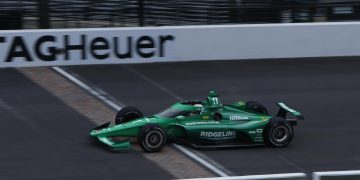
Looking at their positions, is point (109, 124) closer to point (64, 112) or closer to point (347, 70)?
point (64, 112)

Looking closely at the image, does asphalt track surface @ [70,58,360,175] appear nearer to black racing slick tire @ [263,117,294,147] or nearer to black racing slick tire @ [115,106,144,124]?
black racing slick tire @ [263,117,294,147]

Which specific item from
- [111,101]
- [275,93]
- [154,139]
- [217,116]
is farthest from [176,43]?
[154,139]

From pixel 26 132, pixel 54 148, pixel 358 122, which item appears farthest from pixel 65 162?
pixel 358 122

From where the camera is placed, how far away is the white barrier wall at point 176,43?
18641 mm

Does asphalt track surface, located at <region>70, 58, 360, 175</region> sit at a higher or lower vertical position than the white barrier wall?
lower

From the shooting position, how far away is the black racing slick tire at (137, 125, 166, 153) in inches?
476

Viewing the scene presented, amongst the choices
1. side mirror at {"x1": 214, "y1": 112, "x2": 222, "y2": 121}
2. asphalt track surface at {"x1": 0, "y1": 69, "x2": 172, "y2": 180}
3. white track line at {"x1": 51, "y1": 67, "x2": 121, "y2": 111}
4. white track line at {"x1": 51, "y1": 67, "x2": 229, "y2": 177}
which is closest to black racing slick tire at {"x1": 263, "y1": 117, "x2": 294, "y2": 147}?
side mirror at {"x1": 214, "y1": 112, "x2": 222, "y2": 121}

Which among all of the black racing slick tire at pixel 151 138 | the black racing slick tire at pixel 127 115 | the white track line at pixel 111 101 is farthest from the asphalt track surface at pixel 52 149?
the white track line at pixel 111 101

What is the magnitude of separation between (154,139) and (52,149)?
5.17 ft

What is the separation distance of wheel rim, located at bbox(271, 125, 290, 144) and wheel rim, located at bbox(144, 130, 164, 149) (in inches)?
68.8

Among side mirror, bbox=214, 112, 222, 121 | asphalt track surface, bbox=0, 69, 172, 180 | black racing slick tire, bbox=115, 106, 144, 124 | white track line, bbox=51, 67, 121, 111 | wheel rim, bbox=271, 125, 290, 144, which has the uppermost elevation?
side mirror, bbox=214, 112, 222, 121

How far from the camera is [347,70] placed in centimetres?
1908

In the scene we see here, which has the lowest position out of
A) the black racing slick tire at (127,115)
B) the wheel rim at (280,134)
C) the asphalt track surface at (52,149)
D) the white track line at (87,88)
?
the asphalt track surface at (52,149)

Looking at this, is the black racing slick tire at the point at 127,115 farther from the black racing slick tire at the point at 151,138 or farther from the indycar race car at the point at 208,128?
the black racing slick tire at the point at 151,138
